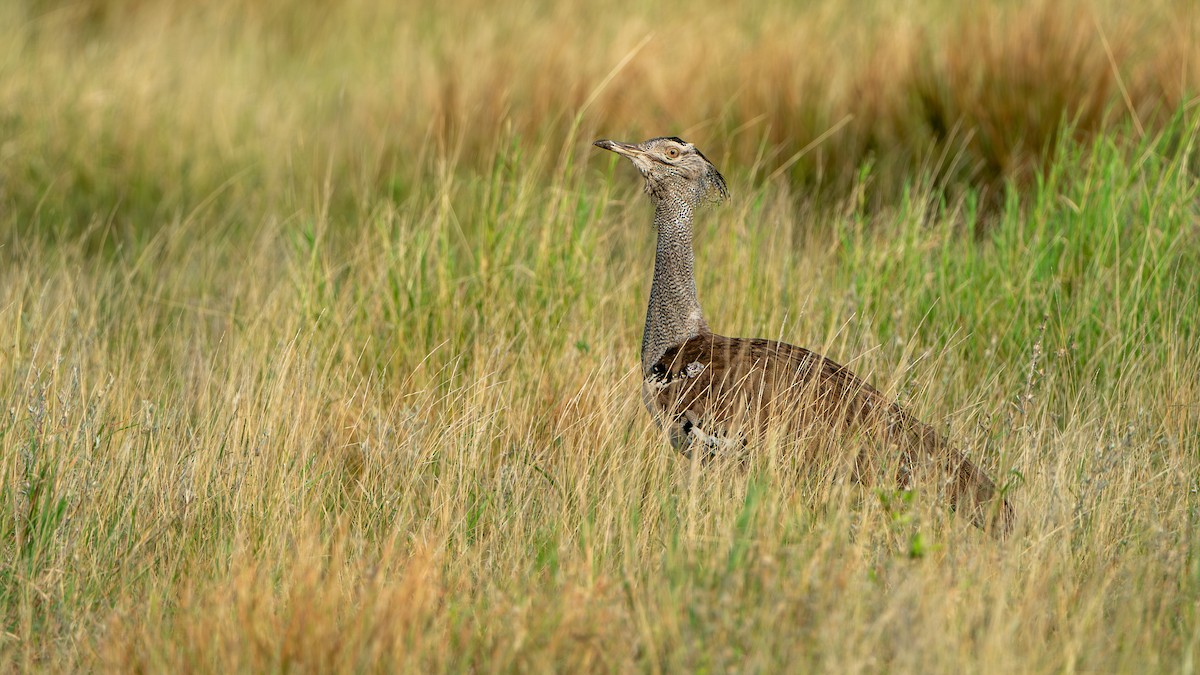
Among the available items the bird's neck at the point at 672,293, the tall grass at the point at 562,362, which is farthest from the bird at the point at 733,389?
the tall grass at the point at 562,362

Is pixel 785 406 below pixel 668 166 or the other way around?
below

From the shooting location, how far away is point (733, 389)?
3.96m

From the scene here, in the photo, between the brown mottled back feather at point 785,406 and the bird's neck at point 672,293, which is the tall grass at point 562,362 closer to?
the brown mottled back feather at point 785,406

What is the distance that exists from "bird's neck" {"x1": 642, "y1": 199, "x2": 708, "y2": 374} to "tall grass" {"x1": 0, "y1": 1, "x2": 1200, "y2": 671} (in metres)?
0.22

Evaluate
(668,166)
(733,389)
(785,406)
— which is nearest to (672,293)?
(668,166)

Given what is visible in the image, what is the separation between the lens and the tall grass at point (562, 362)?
2.93 meters

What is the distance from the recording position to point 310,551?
335 centimetres

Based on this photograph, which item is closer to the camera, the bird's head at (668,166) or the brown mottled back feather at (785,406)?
the brown mottled back feather at (785,406)

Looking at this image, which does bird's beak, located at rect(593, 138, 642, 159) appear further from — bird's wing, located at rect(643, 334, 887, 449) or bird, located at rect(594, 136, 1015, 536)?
bird's wing, located at rect(643, 334, 887, 449)

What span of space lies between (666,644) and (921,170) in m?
4.11

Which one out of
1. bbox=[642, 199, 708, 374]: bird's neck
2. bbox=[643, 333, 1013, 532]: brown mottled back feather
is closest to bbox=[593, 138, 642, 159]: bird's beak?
bbox=[642, 199, 708, 374]: bird's neck

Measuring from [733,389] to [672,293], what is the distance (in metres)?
0.63

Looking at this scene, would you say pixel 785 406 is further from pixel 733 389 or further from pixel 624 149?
pixel 624 149

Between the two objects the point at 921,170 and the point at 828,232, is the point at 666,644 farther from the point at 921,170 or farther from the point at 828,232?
the point at 921,170
